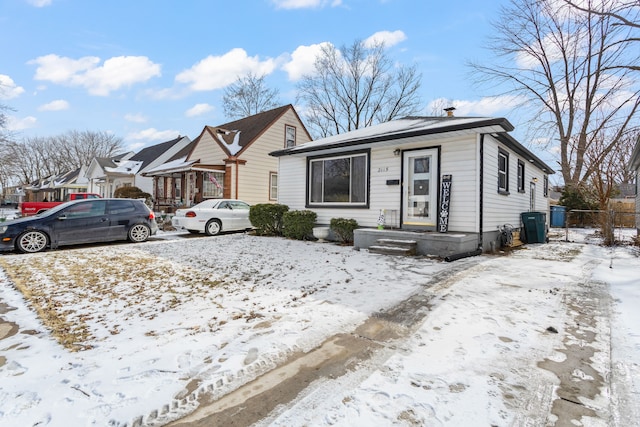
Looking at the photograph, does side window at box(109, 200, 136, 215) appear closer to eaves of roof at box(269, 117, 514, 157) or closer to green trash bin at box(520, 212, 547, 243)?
eaves of roof at box(269, 117, 514, 157)

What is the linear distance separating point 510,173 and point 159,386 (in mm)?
10438

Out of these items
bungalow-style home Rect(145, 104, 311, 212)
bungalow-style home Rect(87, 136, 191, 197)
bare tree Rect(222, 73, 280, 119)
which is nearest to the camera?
bungalow-style home Rect(145, 104, 311, 212)

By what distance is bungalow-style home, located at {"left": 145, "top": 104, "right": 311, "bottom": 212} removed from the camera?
55.3 ft

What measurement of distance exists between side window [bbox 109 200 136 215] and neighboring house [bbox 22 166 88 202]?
115 ft

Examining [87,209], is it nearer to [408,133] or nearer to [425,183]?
[408,133]

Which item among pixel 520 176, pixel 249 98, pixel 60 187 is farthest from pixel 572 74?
pixel 60 187

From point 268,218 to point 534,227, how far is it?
28.4ft

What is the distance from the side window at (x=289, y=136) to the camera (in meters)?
19.4

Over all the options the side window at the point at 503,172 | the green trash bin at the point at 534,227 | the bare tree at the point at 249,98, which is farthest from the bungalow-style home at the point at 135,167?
the green trash bin at the point at 534,227

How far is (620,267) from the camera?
605cm

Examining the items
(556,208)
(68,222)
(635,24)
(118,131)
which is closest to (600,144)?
(556,208)

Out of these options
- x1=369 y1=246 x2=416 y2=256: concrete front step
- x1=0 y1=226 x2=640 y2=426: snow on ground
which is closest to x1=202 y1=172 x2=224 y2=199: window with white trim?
x1=0 y1=226 x2=640 y2=426: snow on ground

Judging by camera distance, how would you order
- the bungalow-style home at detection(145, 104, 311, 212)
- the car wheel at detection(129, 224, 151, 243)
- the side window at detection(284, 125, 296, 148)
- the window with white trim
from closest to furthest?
the car wheel at detection(129, 224, 151, 243) < the bungalow-style home at detection(145, 104, 311, 212) < the window with white trim < the side window at detection(284, 125, 296, 148)

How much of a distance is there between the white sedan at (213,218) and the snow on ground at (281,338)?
211 inches
